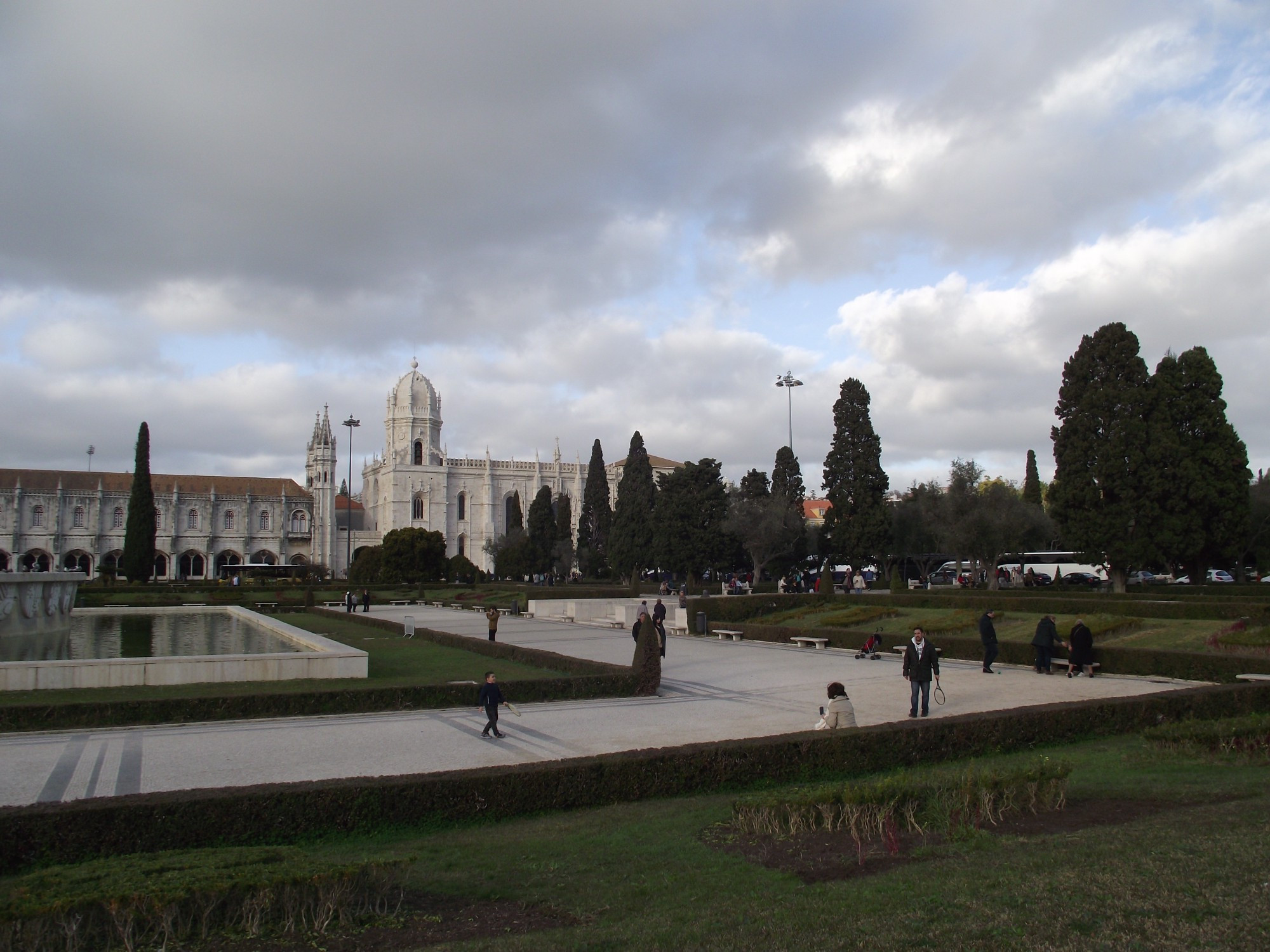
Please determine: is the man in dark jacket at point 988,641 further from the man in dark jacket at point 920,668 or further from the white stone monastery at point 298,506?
the white stone monastery at point 298,506

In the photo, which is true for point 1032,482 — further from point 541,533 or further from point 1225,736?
point 1225,736

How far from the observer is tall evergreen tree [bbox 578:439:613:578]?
2352 inches

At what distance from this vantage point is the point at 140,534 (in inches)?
1994

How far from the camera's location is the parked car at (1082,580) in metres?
34.9

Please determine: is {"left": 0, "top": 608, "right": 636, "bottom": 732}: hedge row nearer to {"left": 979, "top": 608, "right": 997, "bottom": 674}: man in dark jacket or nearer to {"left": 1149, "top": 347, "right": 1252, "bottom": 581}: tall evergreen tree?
{"left": 979, "top": 608, "right": 997, "bottom": 674}: man in dark jacket

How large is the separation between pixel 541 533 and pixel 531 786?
5573 cm

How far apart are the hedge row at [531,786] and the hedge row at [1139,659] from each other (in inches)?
123

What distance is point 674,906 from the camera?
4539 mm

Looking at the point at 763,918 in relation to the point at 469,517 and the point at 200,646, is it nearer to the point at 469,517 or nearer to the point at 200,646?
the point at 200,646

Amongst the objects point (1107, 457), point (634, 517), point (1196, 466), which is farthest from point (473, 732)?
point (634, 517)

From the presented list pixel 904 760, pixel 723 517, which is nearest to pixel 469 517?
pixel 723 517

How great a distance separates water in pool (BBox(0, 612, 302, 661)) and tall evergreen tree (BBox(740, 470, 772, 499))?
92.2 feet

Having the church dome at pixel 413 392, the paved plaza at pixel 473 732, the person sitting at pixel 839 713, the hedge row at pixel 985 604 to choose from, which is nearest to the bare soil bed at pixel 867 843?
the person sitting at pixel 839 713

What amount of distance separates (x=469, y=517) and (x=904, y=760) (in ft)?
263
